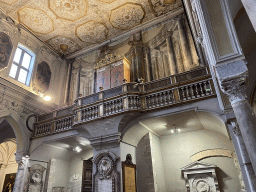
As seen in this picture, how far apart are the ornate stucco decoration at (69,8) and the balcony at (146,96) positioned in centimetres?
554

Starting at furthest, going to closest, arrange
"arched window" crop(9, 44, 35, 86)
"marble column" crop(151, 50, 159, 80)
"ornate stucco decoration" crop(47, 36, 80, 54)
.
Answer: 1. "ornate stucco decoration" crop(47, 36, 80, 54)
2. "arched window" crop(9, 44, 35, 86)
3. "marble column" crop(151, 50, 159, 80)

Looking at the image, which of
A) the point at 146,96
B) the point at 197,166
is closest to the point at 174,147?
the point at 197,166

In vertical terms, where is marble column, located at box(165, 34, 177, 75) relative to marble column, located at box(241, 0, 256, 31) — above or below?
above

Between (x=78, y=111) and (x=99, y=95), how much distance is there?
1.13 m

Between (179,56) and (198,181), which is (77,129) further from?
(179,56)

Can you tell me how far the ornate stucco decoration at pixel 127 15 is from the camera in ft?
35.7

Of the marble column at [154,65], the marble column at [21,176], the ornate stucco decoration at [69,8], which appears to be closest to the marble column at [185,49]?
the marble column at [154,65]

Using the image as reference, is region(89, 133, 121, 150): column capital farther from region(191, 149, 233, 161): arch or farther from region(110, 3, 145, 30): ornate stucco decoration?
region(110, 3, 145, 30): ornate stucco decoration

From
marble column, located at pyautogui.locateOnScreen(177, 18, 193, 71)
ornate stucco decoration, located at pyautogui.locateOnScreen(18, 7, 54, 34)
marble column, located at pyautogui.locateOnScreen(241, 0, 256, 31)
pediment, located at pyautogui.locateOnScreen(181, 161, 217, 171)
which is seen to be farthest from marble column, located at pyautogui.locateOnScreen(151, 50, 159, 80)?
marble column, located at pyautogui.locateOnScreen(241, 0, 256, 31)

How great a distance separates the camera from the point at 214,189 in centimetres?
738

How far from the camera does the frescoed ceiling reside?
10539mm

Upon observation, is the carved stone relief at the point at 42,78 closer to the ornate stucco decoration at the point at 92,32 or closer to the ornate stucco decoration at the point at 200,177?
the ornate stucco decoration at the point at 92,32

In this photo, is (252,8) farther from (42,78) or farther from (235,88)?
(42,78)

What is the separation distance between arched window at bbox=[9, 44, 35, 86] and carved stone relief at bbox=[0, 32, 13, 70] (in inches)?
Answer: 24.4
